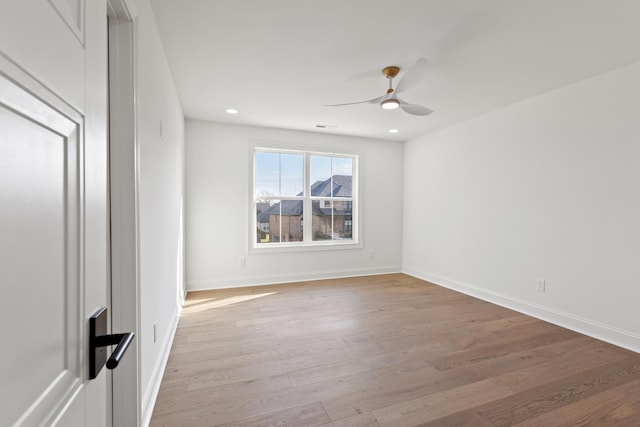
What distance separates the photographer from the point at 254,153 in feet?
14.9

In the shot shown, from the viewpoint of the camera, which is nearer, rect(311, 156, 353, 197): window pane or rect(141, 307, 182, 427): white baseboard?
rect(141, 307, 182, 427): white baseboard

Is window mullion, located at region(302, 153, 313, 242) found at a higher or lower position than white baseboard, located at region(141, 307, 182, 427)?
higher

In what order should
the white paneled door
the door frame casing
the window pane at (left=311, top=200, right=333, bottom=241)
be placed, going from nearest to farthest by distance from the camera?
the white paneled door, the door frame casing, the window pane at (left=311, top=200, right=333, bottom=241)

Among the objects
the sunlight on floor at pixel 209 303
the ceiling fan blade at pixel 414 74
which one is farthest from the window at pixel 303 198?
the ceiling fan blade at pixel 414 74

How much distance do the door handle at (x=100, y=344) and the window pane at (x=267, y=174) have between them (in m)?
4.03

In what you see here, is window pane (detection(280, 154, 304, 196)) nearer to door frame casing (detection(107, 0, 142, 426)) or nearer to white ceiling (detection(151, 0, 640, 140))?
white ceiling (detection(151, 0, 640, 140))

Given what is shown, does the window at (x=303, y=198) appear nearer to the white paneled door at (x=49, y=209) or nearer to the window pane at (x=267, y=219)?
the window pane at (x=267, y=219)

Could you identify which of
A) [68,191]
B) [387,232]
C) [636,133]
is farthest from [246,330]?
[636,133]

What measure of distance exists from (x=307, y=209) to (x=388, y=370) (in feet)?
10.1

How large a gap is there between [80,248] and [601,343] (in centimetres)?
382

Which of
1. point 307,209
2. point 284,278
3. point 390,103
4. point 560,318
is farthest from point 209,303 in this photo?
point 560,318

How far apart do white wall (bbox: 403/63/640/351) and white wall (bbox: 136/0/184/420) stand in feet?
12.3

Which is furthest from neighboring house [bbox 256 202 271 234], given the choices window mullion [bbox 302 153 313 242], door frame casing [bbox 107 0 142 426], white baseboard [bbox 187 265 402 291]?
door frame casing [bbox 107 0 142 426]

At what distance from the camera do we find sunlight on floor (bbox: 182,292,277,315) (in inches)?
136
